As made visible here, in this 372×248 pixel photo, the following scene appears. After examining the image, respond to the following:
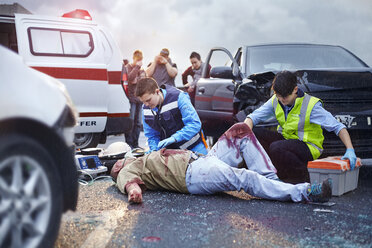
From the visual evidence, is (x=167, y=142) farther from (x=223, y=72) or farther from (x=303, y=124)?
(x=223, y=72)

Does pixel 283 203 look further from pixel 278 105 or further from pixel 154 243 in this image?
pixel 154 243

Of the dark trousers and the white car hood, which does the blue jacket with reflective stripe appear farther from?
the white car hood

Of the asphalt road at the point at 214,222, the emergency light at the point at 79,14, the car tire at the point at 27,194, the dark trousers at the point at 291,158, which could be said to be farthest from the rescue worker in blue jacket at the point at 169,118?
the car tire at the point at 27,194

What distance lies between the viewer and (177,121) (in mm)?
5324

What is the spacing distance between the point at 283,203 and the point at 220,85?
2991 mm

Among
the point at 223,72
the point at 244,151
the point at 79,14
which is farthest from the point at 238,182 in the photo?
the point at 79,14

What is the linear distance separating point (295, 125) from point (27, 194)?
3.28 meters

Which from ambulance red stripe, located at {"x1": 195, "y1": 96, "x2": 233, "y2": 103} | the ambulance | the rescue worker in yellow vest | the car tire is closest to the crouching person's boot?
the rescue worker in yellow vest

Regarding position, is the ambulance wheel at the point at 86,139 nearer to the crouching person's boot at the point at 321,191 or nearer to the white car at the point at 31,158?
the crouching person's boot at the point at 321,191

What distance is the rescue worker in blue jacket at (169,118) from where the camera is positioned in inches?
198

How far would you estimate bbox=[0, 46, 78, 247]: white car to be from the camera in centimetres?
217

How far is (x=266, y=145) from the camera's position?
527 cm

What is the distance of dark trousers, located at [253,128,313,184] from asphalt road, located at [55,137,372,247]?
1.71ft

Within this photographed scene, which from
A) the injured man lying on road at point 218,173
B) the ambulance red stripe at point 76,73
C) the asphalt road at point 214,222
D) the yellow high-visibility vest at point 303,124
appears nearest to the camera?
the asphalt road at point 214,222
